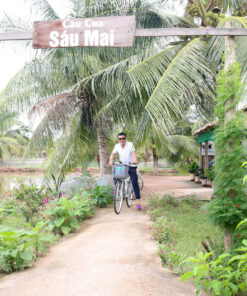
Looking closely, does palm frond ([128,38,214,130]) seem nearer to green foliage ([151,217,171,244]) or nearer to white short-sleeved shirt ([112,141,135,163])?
white short-sleeved shirt ([112,141,135,163])

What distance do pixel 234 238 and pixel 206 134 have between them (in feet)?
33.2

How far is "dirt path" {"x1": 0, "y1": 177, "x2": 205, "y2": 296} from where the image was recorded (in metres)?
3.12

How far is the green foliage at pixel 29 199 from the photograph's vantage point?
290 inches

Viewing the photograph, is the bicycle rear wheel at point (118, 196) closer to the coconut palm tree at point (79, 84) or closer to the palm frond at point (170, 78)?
the palm frond at point (170, 78)

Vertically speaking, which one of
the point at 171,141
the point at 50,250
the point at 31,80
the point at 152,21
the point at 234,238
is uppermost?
the point at 152,21

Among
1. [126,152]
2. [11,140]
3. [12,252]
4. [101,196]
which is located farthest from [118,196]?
[11,140]

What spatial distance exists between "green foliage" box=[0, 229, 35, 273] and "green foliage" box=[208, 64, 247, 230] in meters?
2.25

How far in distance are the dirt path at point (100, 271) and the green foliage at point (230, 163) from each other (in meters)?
0.83

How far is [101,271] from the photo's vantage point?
11.8 ft

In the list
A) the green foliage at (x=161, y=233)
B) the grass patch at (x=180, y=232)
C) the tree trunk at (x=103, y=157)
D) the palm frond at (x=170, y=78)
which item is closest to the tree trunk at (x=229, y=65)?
the grass patch at (x=180, y=232)

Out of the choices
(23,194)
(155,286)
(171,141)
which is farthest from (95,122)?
(171,141)

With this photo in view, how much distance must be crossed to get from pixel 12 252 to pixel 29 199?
4.09 metres

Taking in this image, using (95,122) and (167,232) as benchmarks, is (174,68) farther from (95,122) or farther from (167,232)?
(95,122)

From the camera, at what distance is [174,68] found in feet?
17.9
